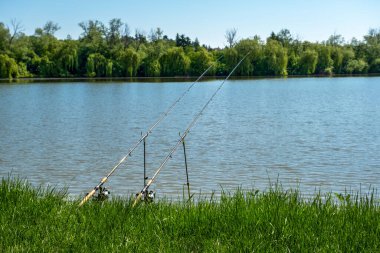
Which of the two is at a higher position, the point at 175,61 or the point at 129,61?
the point at 175,61

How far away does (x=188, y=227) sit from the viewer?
201 inches

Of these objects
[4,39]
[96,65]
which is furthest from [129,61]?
[4,39]

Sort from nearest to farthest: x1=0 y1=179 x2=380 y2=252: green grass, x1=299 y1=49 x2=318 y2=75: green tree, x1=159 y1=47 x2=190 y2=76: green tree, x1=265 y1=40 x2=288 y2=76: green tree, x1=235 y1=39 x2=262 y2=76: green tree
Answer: x1=0 y1=179 x2=380 y2=252: green grass → x1=235 y1=39 x2=262 y2=76: green tree → x1=265 y1=40 x2=288 y2=76: green tree → x1=159 y1=47 x2=190 y2=76: green tree → x1=299 y1=49 x2=318 y2=75: green tree

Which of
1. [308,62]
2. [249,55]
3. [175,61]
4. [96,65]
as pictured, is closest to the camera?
[249,55]

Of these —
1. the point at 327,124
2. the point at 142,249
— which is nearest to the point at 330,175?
the point at 142,249

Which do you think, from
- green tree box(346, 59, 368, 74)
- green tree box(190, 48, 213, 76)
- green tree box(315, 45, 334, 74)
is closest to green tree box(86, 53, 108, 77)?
green tree box(190, 48, 213, 76)

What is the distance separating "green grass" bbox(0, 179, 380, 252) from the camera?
4.55m

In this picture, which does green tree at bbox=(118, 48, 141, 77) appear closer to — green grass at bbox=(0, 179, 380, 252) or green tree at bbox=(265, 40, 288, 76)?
green tree at bbox=(265, 40, 288, 76)

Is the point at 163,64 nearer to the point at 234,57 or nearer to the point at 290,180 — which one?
the point at 234,57

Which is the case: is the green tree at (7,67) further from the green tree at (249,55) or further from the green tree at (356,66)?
the green tree at (356,66)

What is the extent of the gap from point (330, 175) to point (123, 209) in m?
7.86

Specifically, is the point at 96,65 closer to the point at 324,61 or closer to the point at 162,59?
the point at 162,59

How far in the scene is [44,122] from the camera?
2575cm

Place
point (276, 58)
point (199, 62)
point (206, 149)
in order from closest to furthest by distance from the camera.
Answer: point (206, 149) → point (276, 58) → point (199, 62)
